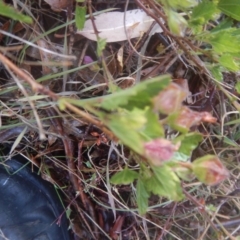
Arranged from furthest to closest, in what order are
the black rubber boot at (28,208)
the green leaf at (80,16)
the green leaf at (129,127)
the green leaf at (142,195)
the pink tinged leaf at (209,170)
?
the black rubber boot at (28,208)
the green leaf at (80,16)
the green leaf at (142,195)
the pink tinged leaf at (209,170)
the green leaf at (129,127)

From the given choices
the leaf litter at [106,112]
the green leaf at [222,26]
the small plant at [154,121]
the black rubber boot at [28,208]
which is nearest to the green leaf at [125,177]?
the leaf litter at [106,112]

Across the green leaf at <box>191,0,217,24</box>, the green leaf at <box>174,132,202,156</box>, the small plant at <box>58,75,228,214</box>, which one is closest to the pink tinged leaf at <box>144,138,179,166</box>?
the small plant at <box>58,75,228,214</box>

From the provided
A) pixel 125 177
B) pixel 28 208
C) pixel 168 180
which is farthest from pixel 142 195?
pixel 28 208

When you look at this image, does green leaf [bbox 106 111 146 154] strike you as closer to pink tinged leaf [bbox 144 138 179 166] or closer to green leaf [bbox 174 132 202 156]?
pink tinged leaf [bbox 144 138 179 166]

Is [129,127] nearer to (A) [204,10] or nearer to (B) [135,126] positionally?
(B) [135,126]

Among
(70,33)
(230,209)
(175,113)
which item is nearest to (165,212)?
(230,209)

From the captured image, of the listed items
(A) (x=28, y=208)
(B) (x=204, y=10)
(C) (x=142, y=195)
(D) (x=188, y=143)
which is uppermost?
(B) (x=204, y=10)

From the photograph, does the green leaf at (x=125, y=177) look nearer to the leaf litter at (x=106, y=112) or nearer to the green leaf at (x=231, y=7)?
the leaf litter at (x=106, y=112)
